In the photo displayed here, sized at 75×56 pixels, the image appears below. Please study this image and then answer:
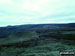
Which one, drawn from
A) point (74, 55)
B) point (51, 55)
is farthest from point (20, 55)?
point (74, 55)

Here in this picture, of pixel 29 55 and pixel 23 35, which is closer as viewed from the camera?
pixel 29 55

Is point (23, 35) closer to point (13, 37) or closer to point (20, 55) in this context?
point (13, 37)

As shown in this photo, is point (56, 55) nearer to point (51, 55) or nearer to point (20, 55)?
point (51, 55)

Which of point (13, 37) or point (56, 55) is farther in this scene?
point (13, 37)

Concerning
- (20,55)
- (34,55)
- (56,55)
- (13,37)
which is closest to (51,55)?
(56,55)

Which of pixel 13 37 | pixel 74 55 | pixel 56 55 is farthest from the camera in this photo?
pixel 13 37

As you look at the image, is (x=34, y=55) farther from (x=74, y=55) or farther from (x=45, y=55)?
(x=74, y=55)

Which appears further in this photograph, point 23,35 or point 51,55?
point 23,35

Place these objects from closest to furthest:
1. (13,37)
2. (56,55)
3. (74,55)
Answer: (74,55) < (56,55) < (13,37)
